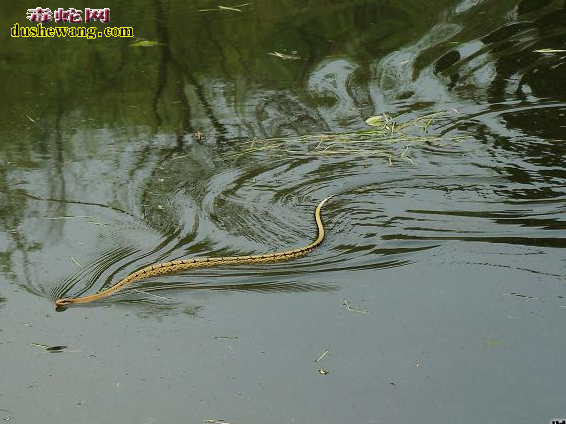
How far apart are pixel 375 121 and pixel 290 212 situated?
6.51 feet

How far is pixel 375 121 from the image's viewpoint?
9.27 metres

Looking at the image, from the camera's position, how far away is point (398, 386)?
5418mm

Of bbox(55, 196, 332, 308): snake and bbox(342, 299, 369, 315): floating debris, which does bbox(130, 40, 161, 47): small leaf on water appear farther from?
bbox(342, 299, 369, 315): floating debris

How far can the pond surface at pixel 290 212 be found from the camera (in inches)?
217

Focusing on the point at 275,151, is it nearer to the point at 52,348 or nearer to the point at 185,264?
the point at 185,264

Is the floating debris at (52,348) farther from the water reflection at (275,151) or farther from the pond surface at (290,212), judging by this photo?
the water reflection at (275,151)

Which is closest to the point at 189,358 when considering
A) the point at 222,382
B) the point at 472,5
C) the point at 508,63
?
the point at 222,382

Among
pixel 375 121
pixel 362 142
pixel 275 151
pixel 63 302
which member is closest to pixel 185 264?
pixel 63 302

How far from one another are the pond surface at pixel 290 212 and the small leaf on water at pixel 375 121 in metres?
0.07

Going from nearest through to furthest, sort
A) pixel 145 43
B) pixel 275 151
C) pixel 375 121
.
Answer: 1. pixel 275 151
2. pixel 375 121
3. pixel 145 43

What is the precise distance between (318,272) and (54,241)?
225 centimetres

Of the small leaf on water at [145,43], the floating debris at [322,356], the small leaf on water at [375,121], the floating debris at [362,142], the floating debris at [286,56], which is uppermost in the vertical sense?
the small leaf on water at [145,43]

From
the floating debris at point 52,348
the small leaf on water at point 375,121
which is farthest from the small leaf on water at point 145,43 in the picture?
the floating debris at point 52,348

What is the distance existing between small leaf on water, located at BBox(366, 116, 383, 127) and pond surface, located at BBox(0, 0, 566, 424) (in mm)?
67
